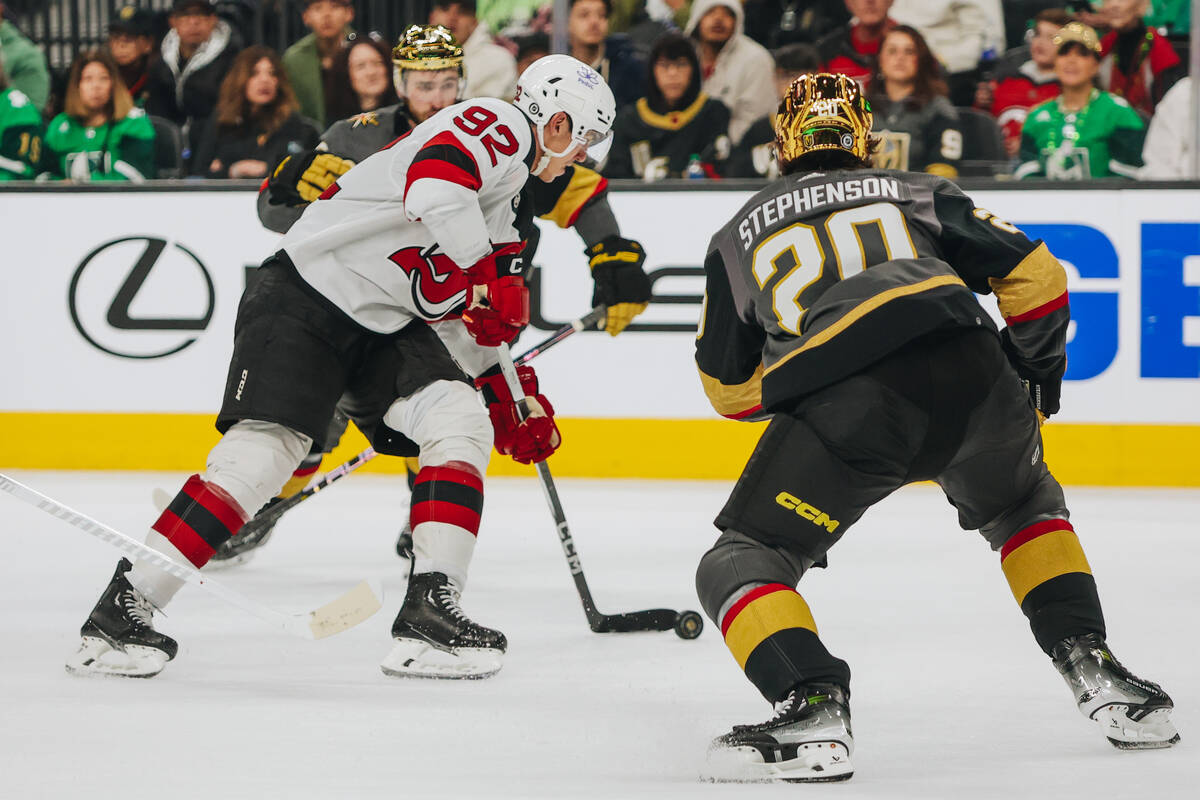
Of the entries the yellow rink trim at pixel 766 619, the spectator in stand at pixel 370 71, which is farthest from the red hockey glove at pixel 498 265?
the spectator in stand at pixel 370 71

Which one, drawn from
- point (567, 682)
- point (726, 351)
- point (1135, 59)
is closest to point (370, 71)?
point (1135, 59)

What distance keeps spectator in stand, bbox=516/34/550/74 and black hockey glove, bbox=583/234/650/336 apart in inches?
103

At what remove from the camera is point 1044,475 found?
7.82 ft

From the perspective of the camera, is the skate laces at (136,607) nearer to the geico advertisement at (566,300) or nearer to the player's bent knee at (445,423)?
the player's bent knee at (445,423)

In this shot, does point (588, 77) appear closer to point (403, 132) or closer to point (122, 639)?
point (403, 132)

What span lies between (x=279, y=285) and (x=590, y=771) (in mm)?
1218

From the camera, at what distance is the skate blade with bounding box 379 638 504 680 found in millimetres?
2895

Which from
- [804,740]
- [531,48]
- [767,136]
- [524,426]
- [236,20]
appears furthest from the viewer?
[236,20]

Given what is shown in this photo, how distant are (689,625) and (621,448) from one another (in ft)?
6.89

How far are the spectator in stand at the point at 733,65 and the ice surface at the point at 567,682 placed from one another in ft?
5.97

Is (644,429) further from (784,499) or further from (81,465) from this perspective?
(784,499)

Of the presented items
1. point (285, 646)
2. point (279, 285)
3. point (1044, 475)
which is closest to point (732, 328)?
point (1044, 475)

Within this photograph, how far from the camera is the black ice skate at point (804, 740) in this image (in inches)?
83.9

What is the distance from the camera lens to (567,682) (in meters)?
2.91
